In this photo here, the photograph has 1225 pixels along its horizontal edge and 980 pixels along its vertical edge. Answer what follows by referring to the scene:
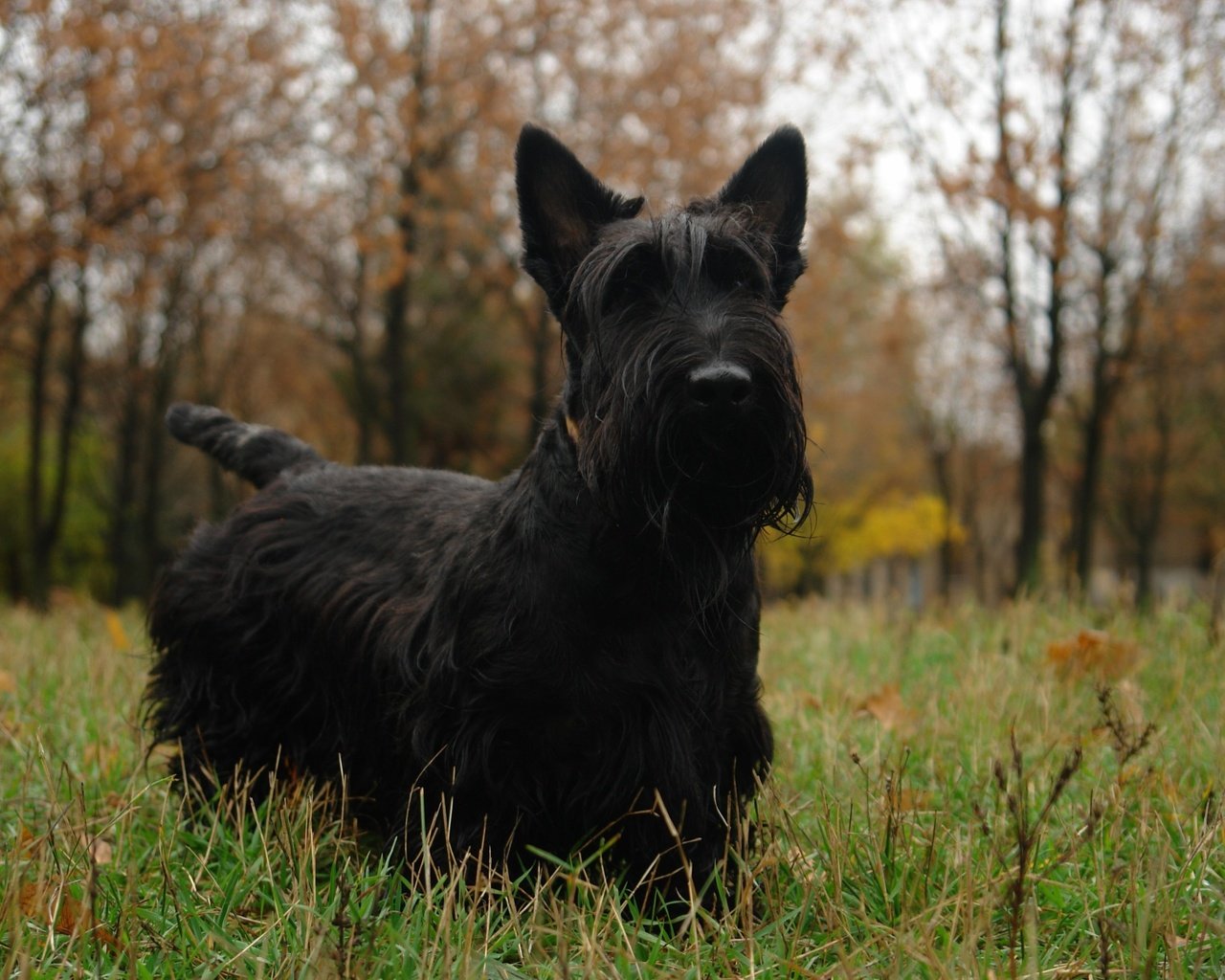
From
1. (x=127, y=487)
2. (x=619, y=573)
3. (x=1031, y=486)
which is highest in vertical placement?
(x=619, y=573)

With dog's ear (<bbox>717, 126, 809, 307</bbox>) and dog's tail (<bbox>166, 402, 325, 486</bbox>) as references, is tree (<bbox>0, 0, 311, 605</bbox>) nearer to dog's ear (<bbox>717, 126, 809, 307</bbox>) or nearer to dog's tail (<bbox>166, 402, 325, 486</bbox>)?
dog's tail (<bbox>166, 402, 325, 486</bbox>)

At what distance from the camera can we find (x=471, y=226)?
14344mm

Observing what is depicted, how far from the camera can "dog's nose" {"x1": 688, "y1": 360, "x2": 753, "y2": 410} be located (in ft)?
6.82

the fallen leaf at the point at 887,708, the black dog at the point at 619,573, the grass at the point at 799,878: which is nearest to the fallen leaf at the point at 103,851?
the grass at the point at 799,878

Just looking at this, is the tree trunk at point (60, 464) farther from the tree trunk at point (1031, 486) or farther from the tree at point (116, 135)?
the tree trunk at point (1031, 486)

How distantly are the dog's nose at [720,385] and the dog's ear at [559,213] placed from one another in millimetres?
682

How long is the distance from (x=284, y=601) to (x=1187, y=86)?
1073 cm

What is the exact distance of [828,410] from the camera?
68.3ft

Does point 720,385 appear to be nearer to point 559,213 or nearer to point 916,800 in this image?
point 559,213

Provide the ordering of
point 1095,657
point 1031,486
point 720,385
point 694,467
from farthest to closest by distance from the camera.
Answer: point 1031,486 < point 1095,657 < point 694,467 < point 720,385

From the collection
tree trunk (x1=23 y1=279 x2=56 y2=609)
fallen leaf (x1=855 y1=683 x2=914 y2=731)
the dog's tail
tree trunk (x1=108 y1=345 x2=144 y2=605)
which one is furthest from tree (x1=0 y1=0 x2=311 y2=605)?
fallen leaf (x1=855 y1=683 x2=914 y2=731)

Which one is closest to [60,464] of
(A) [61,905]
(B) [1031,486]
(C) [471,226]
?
(C) [471,226]

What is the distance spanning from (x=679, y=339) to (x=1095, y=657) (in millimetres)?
2982

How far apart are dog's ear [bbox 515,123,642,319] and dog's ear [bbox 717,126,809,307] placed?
283 millimetres
